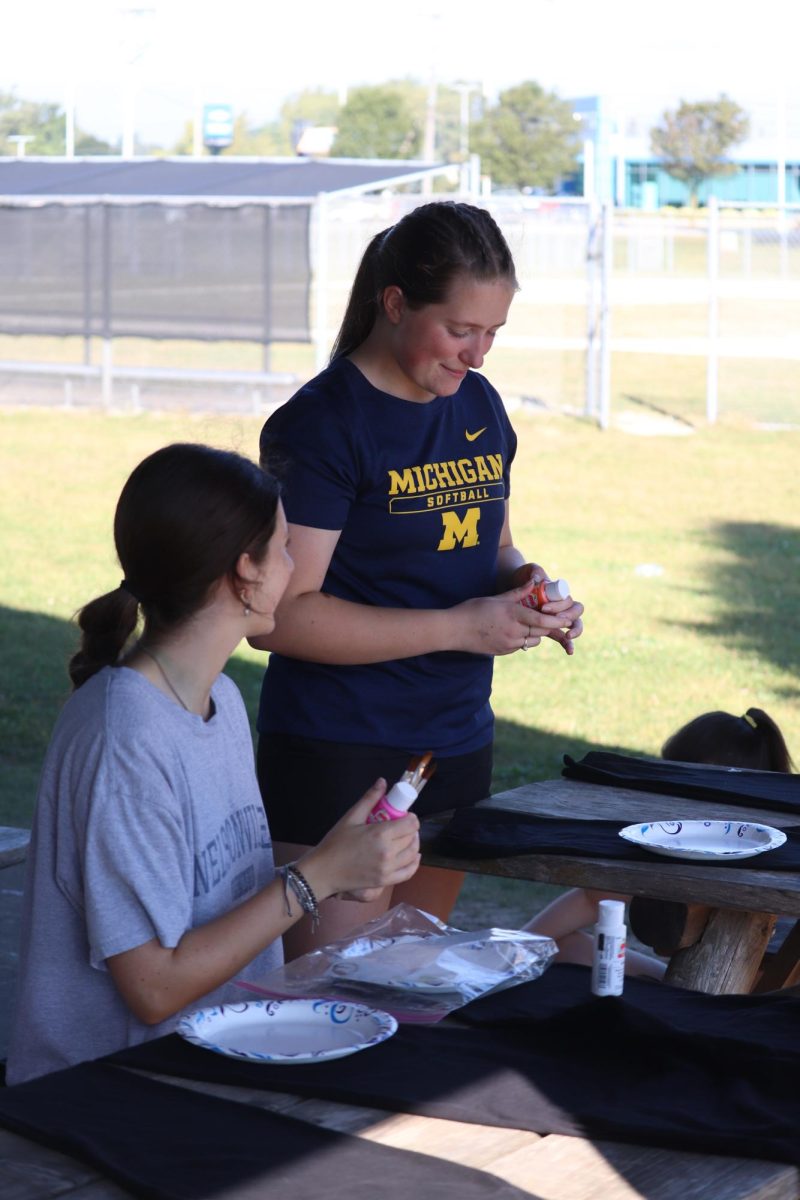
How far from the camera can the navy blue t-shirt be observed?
279 centimetres

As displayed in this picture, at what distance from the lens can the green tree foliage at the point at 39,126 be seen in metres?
63.2

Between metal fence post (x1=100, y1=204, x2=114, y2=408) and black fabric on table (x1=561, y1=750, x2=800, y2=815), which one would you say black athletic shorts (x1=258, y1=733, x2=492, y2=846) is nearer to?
black fabric on table (x1=561, y1=750, x2=800, y2=815)

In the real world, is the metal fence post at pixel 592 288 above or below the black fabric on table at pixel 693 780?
above

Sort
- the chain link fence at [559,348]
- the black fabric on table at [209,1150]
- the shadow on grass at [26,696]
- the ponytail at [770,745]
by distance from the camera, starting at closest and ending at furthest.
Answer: the black fabric on table at [209,1150]
the ponytail at [770,745]
the shadow on grass at [26,696]
the chain link fence at [559,348]

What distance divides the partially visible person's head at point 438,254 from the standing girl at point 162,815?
0.63 meters

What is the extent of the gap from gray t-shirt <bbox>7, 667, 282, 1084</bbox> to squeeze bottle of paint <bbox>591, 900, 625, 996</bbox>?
1.46 feet

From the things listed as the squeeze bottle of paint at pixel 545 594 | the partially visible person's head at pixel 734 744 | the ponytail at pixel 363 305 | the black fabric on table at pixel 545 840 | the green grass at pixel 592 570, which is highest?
the ponytail at pixel 363 305

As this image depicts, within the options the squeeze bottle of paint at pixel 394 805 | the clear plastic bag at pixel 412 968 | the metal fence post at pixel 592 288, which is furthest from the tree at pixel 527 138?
the squeeze bottle of paint at pixel 394 805

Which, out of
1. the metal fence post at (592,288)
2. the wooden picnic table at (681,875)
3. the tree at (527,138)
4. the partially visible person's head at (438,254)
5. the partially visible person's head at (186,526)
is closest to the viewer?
the partially visible person's head at (186,526)

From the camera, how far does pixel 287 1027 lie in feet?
6.48

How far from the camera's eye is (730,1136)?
66.8 inches

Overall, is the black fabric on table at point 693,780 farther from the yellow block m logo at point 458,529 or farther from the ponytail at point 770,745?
the yellow block m logo at point 458,529

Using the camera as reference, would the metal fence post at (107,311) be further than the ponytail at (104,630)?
Yes

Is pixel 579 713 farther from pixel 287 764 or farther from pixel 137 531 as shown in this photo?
pixel 137 531
